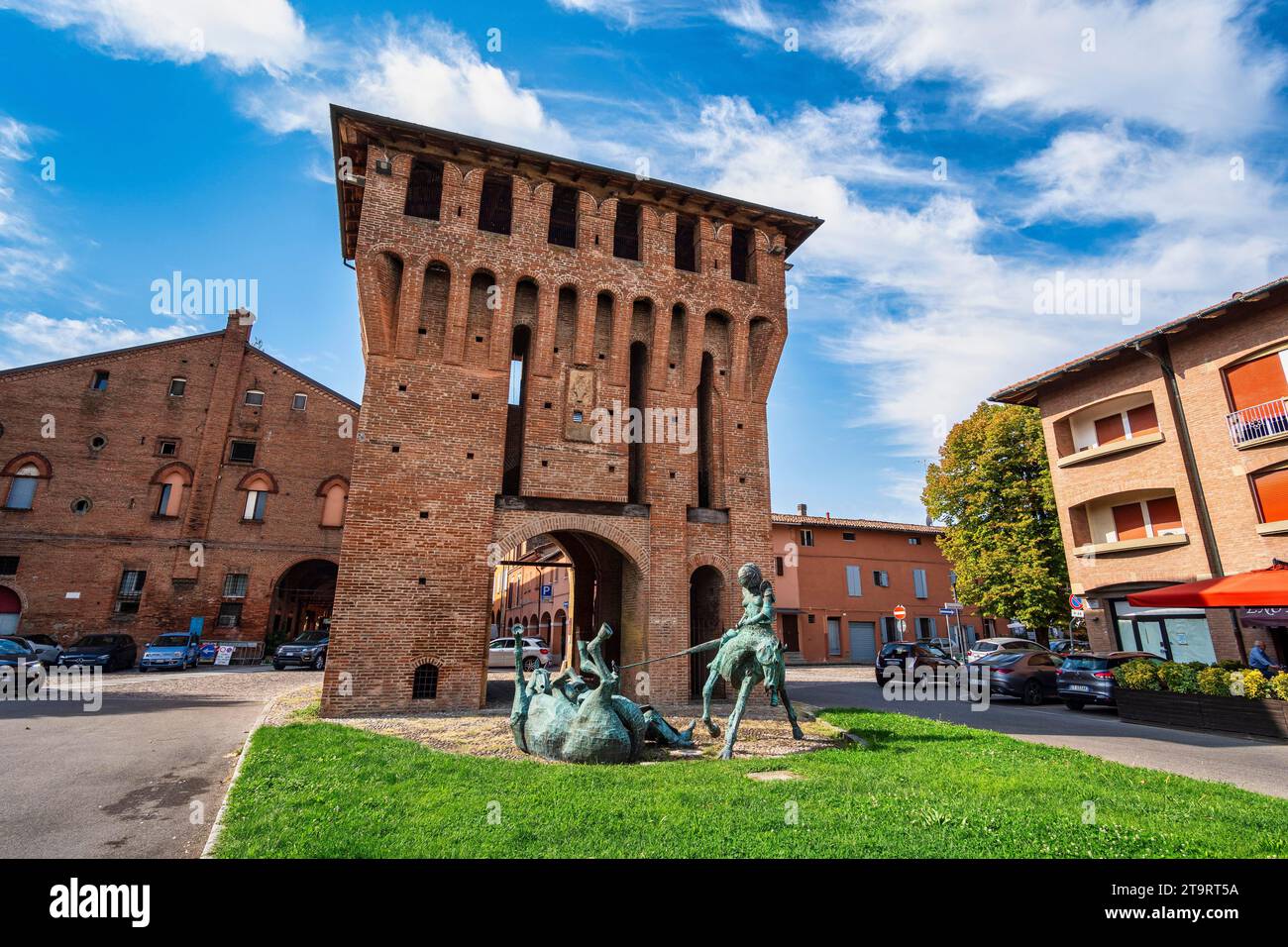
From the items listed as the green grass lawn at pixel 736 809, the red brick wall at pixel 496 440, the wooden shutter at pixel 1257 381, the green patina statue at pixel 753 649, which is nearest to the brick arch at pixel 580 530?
the red brick wall at pixel 496 440

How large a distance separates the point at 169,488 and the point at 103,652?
9458mm

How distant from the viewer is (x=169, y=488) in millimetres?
29719

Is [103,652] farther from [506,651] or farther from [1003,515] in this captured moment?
[1003,515]

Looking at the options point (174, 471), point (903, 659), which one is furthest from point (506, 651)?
point (174, 471)

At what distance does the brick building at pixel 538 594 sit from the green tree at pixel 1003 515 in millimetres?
19203

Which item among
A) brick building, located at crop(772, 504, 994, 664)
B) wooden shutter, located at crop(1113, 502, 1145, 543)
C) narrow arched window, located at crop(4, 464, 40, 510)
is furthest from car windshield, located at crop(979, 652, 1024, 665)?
narrow arched window, located at crop(4, 464, 40, 510)

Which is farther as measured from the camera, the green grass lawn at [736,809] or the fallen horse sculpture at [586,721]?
the fallen horse sculpture at [586,721]

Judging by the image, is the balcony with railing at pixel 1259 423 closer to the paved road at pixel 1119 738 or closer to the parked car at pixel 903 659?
the paved road at pixel 1119 738

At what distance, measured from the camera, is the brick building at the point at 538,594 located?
36.5 meters

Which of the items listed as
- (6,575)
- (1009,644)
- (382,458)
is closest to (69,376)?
(6,575)

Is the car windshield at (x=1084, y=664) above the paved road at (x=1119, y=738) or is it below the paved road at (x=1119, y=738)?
above

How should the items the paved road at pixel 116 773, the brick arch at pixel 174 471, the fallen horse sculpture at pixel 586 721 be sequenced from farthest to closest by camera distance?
the brick arch at pixel 174 471 → the fallen horse sculpture at pixel 586 721 → the paved road at pixel 116 773

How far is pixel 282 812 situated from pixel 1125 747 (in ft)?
40.7

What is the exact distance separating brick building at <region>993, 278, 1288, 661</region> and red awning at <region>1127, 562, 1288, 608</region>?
3747mm
